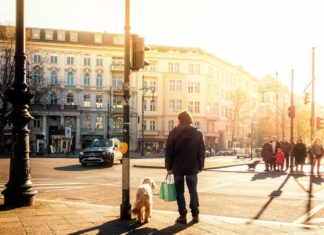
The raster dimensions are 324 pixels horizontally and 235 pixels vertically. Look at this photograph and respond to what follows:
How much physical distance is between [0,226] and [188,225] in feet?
9.55

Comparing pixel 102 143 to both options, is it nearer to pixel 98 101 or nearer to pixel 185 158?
pixel 185 158

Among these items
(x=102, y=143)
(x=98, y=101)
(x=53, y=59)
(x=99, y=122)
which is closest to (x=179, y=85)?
(x=98, y=101)

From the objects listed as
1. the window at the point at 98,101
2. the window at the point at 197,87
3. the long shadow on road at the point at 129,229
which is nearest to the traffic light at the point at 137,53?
the long shadow on road at the point at 129,229

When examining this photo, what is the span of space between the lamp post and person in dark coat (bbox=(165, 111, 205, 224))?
2.94 metres

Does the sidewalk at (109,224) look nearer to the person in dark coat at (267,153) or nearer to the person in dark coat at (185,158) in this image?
the person in dark coat at (185,158)

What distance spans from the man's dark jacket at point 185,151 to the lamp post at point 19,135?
2.94 metres

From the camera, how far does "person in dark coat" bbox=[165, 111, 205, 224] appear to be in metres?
7.65

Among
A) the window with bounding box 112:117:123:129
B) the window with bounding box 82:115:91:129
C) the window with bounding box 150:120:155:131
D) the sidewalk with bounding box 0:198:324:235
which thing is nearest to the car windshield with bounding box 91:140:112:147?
the sidewalk with bounding box 0:198:324:235

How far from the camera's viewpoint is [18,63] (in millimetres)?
8852

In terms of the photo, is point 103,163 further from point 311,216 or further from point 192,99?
point 192,99

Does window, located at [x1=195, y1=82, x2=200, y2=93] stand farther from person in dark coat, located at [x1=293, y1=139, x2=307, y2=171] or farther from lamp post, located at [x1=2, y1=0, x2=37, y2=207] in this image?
lamp post, located at [x1=2, y1=0, x2=37, y2=207]

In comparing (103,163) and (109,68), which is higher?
(109,68)

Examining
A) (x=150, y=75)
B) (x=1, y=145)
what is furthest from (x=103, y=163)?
(x=150, y=75)

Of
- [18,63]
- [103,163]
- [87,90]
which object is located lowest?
[103,163]
